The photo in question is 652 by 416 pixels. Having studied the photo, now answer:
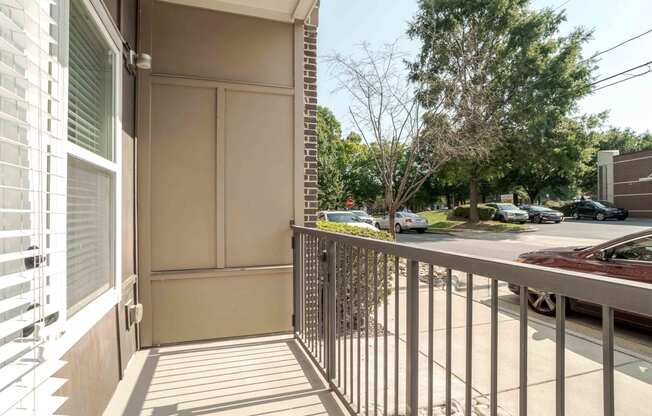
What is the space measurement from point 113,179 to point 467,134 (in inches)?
215

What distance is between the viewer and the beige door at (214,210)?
2.95 meters

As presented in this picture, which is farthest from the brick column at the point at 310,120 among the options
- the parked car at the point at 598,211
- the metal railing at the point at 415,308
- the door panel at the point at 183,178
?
the parked car at the point at 598,211

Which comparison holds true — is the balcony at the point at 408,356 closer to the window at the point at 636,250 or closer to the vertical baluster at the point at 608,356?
the vertical baluster at the point at 608,356

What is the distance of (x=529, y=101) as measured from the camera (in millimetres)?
14758

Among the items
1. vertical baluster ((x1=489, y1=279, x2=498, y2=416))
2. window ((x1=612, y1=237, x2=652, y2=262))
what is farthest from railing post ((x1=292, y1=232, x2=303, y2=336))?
window ((x1=612, y1=237, x2=652, y2=262))

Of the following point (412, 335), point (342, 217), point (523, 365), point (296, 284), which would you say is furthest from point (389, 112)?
point (342, 217)

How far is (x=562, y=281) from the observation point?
31.7 inches

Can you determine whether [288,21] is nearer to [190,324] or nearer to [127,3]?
[127,3]

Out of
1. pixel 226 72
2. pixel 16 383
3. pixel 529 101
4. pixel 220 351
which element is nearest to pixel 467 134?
pixel 226 72

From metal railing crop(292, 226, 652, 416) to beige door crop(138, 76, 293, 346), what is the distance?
1.06 feet

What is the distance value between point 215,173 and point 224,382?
164 centimetres

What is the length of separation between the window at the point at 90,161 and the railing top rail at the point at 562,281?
1621mm

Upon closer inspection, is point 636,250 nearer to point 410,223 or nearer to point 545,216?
point 410,223

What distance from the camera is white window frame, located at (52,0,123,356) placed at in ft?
4.70
